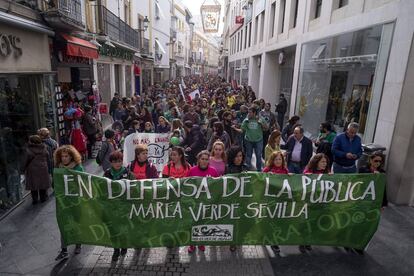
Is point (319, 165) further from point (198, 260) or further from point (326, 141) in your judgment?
point (198, 260)


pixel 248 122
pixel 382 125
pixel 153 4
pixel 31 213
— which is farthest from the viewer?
pixel 153 4

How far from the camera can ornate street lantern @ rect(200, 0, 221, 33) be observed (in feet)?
76.1

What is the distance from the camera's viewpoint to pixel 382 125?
6.52m

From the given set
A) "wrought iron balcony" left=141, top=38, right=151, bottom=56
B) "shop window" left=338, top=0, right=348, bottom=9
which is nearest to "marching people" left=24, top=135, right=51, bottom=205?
"shop window" left=338, top=0, right=348, bottom=9

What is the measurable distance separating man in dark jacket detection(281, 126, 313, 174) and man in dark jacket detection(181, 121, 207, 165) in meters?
1.95

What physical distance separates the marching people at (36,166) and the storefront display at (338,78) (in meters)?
7.42

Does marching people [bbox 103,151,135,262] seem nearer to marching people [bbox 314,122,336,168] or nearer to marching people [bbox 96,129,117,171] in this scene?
marching people [bbox 96,129,117,171]

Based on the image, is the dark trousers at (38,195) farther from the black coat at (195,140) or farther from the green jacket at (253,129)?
the green jacket at (253,129)

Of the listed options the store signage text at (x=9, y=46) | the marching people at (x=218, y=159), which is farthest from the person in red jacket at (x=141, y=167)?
the store signage text at (x=9, y=46)

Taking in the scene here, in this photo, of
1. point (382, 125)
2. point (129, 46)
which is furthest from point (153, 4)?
point (382, 125)

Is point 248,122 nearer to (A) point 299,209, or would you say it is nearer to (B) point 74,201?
(A) point 299,209

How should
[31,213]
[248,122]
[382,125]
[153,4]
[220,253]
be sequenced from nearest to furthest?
[220,253], [31,213], [382,125], [248,122], [153,4]

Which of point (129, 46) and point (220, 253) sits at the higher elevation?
point (129, 46)

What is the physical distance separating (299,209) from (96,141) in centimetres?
700
